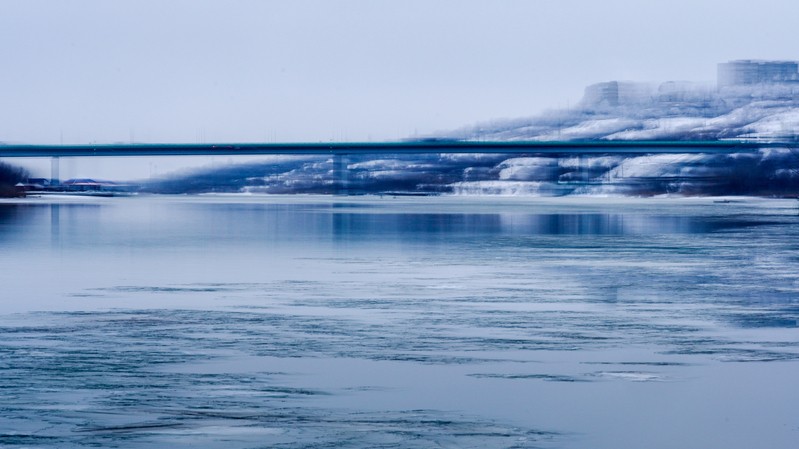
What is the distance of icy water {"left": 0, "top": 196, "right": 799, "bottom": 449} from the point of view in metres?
10.6

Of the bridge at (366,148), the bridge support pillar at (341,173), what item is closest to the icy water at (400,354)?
the bridge at (366,148)

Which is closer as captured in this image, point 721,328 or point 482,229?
point 721,328

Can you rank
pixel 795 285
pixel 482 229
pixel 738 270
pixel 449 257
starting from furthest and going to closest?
pixel 482 229, pixel 449 257, pixel 738 270, pixel 795 285

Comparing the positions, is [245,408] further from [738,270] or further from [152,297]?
[738,270]

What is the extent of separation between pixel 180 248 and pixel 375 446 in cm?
2797

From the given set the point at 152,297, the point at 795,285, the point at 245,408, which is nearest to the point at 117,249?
the point at 152,297

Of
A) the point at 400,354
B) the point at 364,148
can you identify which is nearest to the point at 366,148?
the point at 364,148

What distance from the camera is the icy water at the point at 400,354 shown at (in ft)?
34.9

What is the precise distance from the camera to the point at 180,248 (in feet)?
122

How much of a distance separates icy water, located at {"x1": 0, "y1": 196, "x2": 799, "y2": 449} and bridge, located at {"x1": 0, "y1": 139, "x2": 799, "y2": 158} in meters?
138

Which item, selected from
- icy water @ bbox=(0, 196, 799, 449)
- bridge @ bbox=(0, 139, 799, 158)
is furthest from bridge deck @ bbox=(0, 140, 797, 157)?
icy water @ bbox=(0, 196, 799, 449)

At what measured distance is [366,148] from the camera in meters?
171

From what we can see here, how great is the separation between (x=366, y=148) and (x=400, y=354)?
15708 centimetres

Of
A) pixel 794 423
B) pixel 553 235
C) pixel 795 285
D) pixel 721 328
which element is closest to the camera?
pixel 794 423
